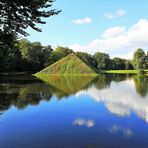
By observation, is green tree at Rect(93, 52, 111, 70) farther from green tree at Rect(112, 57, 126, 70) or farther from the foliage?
the foliage

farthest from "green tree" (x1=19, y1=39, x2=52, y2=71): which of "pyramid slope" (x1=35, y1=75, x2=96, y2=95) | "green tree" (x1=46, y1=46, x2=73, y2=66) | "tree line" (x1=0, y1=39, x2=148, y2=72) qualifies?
"pyramid slope" (x1=35, y1=75, x2=96, y2=95)

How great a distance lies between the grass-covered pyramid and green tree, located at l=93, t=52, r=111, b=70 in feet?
129

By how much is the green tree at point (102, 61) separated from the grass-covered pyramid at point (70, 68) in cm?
3938

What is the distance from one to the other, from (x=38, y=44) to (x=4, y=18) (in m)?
92.0

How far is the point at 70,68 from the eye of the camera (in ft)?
270

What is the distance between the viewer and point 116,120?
14.3m

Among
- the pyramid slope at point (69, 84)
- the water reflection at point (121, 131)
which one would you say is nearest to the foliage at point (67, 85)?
the pyramid slope at point (69, 84)

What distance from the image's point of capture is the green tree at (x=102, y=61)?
121500mm

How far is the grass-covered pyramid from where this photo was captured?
81.1m

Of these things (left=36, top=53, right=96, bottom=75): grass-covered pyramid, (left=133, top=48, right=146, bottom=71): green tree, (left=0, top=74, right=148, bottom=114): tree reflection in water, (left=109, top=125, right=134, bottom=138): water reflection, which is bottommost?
(left=109, top=125, right=134, bottom=138): water reflection

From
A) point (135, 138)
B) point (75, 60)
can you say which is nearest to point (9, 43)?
point (135, 138)

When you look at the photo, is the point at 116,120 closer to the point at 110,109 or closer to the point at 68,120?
A: the point at 68,120

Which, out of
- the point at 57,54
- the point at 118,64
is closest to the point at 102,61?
the point at 118,64

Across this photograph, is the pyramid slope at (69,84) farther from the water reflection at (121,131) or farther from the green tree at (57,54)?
→ the green tree at (57,54)
